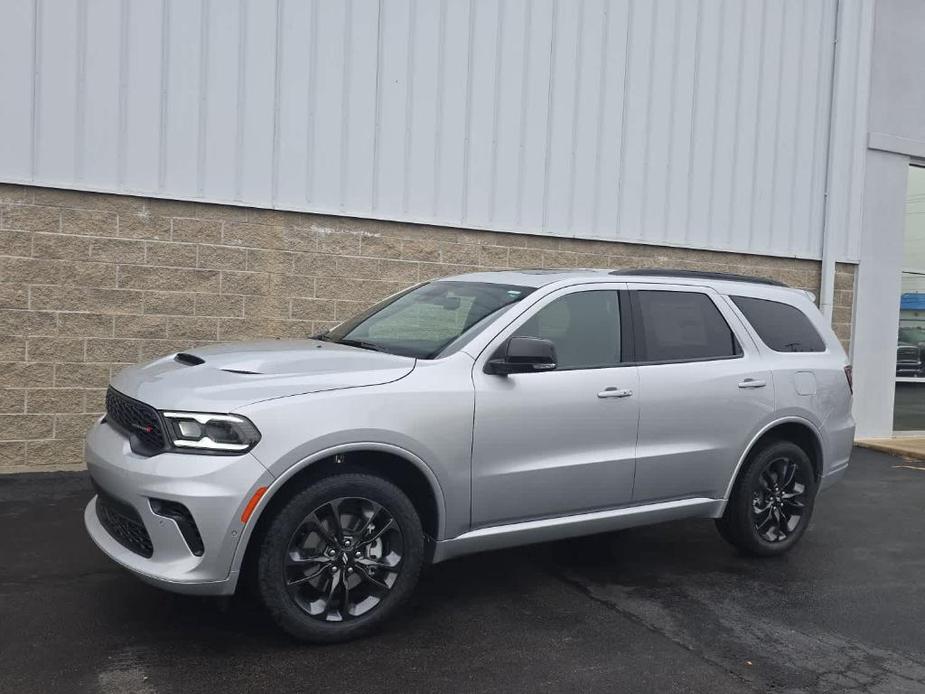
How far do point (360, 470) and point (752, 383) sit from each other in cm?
271

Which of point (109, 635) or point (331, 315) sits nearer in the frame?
point (109, 635)

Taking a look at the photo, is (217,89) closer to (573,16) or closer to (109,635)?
(573,16)

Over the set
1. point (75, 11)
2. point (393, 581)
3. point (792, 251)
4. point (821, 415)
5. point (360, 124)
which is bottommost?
point (393, 581)

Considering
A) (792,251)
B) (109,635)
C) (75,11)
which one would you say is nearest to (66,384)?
(75,11)

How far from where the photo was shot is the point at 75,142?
7.82 meters

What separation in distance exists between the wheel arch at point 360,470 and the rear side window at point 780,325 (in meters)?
2.65

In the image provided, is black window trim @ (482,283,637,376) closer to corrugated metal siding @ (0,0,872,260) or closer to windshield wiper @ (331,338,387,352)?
windshield wiper @ (331,338,387,352)

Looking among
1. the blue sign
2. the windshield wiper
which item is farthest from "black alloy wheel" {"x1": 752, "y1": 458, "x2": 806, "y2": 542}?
the blue sign

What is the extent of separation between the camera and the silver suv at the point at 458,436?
4.12 m

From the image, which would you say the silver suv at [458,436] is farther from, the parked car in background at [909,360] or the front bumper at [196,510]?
the parked car in background at [909,360]

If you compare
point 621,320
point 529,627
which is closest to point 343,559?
point 529,627

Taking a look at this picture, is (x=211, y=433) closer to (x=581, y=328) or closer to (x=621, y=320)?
(x=581, y=328)

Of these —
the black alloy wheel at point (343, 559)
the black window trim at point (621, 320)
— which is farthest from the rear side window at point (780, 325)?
the black alloy wheel at point (343, 559)

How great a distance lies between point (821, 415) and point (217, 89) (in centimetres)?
563
